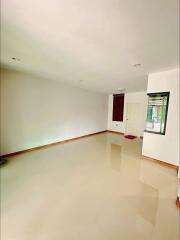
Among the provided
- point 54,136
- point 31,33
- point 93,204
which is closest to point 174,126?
point 93,204

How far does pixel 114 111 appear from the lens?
7.02 meters

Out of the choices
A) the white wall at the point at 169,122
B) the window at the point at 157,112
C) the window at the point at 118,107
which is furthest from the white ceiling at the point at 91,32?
the window at the point at 118,107

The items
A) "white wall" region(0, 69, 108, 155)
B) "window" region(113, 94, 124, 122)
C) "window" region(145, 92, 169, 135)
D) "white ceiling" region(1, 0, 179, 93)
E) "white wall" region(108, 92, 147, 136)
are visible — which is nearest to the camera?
"white ceiling" region(1, 0, 179, 93)

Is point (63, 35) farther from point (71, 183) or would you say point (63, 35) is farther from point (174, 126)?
point (174, 126)

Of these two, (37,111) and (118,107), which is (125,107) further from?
(37,111)

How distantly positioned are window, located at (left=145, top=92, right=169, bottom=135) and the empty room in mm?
25

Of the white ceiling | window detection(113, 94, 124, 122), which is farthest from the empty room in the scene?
window detection(113, 94, 124, 122)

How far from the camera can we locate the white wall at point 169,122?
111 inches

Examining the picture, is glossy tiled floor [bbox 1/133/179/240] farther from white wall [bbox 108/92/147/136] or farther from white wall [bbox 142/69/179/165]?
white wall [bbox 108/92/147/136]

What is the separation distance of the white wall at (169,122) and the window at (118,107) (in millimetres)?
3423

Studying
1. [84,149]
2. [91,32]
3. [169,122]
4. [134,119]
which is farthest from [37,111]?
[134,119]

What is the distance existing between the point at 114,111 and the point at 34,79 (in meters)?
4.77

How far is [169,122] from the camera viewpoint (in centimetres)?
293

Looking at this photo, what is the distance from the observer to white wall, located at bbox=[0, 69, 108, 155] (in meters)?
3.20
